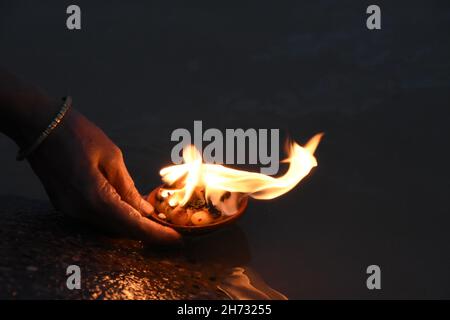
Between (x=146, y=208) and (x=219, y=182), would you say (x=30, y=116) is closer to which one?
(x=146, y=208)

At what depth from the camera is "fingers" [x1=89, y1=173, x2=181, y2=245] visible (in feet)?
7.21

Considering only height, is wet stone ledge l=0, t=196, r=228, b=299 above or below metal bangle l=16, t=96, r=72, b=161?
below

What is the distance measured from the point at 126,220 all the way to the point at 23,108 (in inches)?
33.5

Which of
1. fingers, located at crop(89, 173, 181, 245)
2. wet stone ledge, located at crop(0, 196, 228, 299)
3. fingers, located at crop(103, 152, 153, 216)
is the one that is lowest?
wet stone ledge, located at crop(0, 196, 228, 299)

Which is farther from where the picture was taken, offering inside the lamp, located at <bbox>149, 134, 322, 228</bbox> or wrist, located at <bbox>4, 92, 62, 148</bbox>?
offering inside the lamp, located at <bbox>149, 134, 322, 228</bbox>

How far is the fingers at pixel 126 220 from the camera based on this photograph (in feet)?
7.21

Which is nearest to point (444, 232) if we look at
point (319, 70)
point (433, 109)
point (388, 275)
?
point (388, 275)

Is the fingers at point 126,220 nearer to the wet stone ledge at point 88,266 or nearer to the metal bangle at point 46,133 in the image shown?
the wet stone ledge at point 88,266

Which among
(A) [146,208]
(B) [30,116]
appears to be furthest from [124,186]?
(B) [30,116]

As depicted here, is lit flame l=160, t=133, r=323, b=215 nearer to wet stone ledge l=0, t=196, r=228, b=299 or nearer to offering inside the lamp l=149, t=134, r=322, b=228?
offering inside the lamp l=149, t=134, r=322, b=228

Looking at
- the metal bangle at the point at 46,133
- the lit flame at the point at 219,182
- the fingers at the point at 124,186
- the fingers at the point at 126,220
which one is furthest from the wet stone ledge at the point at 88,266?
the metal bangle at the point at 46,133

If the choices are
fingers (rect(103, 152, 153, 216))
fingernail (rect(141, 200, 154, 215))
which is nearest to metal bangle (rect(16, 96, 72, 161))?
fingers (rect(103, 152, 153, 216))

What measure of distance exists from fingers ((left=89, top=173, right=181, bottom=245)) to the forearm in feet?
1.49

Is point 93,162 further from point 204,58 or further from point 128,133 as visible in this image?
point 204,58
